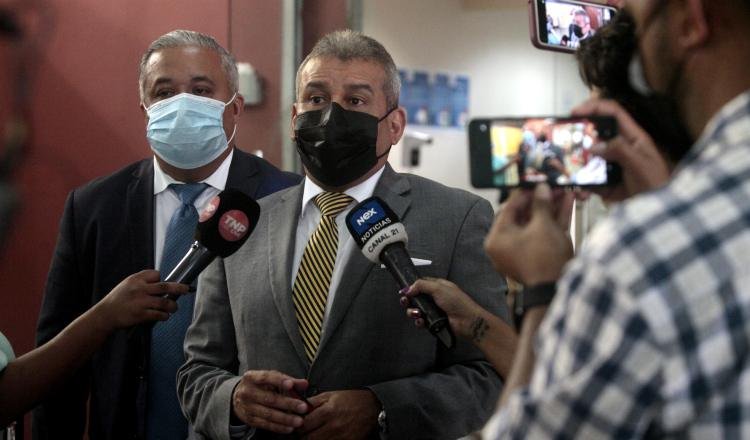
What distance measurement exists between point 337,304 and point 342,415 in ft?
0.81

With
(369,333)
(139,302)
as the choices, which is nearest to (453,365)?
(369,333)

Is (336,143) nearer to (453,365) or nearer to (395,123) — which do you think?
(395,123)

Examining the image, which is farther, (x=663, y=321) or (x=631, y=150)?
(x=631, y=150)

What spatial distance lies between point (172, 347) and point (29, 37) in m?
2.11

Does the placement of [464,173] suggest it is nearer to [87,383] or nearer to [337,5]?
[337,5]

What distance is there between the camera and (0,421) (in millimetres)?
2072

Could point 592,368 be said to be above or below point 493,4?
below

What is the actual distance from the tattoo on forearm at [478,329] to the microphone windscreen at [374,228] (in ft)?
0.68

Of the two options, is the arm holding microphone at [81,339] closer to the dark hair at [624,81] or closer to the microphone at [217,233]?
the microphone at [217,233]

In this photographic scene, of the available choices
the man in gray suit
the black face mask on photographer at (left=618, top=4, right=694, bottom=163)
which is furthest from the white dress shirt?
the black face mask on photographer at (left=618, top=4, right=694, bottom=163)

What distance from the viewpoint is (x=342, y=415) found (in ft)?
6.15

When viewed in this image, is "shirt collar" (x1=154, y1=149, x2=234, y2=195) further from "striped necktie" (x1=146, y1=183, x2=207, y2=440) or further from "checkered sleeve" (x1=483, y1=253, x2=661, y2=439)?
"checkered sleeve" (x1=483, y1=253, x2=661, y2=439)

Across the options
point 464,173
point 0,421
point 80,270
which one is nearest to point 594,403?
point 0,421

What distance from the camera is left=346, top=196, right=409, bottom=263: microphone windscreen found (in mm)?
1798
